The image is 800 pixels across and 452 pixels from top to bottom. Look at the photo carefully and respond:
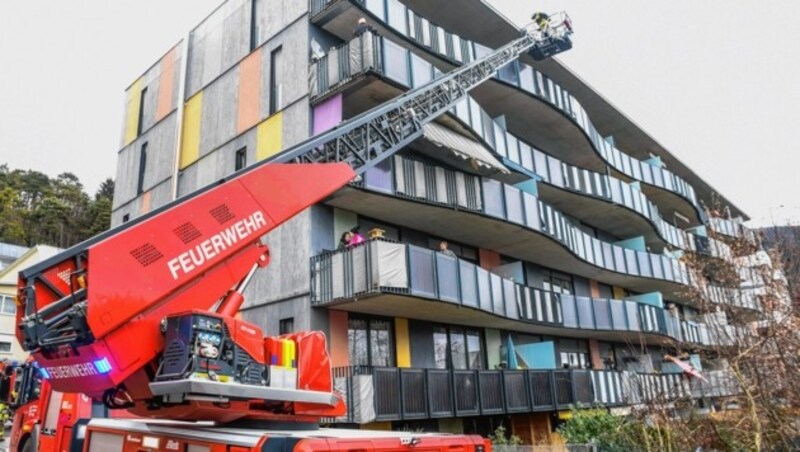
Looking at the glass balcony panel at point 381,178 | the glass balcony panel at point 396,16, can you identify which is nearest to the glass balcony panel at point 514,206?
the glass balcony panel at point 381,178

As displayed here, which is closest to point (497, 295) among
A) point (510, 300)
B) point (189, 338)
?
point (510, 300)

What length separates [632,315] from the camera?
87.0 feet

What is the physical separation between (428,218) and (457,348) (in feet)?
15.6

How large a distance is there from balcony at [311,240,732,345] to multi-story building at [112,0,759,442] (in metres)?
0.06

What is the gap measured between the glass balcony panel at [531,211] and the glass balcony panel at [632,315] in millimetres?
Answer: 8420

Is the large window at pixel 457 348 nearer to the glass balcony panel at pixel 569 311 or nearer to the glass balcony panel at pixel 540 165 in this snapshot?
the glass balcony panel at pixel 569 311

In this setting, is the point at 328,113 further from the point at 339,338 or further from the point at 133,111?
the point at 133,111

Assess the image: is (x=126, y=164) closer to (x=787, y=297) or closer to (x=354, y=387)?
(x=354, y=387)

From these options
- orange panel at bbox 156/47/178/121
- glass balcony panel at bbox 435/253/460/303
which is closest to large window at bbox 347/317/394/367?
glass balcony panel at bbox 435/253/460/303

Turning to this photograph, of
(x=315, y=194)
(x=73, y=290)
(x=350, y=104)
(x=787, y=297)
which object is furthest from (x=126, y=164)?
(x=787, y=297)

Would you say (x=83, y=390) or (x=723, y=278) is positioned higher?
(x=723, y=278)

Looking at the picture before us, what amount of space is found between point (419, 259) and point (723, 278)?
7.35 meters

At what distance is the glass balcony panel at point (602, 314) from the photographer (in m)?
24.4

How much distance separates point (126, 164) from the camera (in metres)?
25.6
